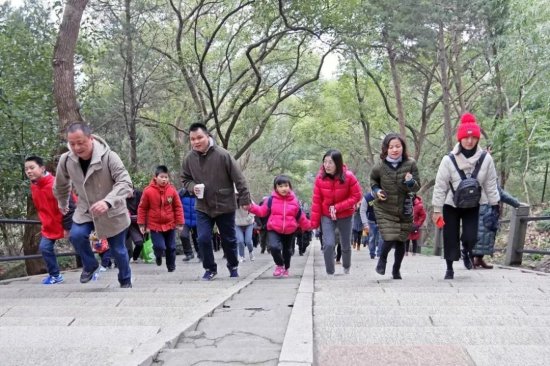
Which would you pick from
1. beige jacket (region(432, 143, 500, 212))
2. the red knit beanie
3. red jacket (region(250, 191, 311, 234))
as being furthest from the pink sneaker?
the red knit beanie

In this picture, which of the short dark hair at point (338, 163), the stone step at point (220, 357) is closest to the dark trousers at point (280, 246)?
the short dark hair at point (338, 163)

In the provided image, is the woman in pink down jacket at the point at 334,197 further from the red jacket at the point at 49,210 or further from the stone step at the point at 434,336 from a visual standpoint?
the stone step at the point at 434,336

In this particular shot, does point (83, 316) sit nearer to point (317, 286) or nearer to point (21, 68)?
point (317, 286)

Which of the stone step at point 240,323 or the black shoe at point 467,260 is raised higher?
the stone step at point 240,323

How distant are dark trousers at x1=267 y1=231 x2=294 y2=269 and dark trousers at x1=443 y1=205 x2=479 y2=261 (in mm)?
2314

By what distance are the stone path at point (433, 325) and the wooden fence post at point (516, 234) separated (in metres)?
2.87

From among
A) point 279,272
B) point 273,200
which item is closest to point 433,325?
point 273,200

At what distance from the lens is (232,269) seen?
24.8 ft

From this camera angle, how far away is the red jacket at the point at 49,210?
22.0 ft

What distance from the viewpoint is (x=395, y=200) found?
645cm

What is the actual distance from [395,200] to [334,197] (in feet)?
3.94

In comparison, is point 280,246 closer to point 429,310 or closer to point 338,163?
point 338,163

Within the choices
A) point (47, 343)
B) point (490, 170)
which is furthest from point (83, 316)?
point (490, 170)

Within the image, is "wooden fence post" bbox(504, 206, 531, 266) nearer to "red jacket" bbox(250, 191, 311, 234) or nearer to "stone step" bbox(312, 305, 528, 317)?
"red jacket" bbox(250, 191, 311, 234)
